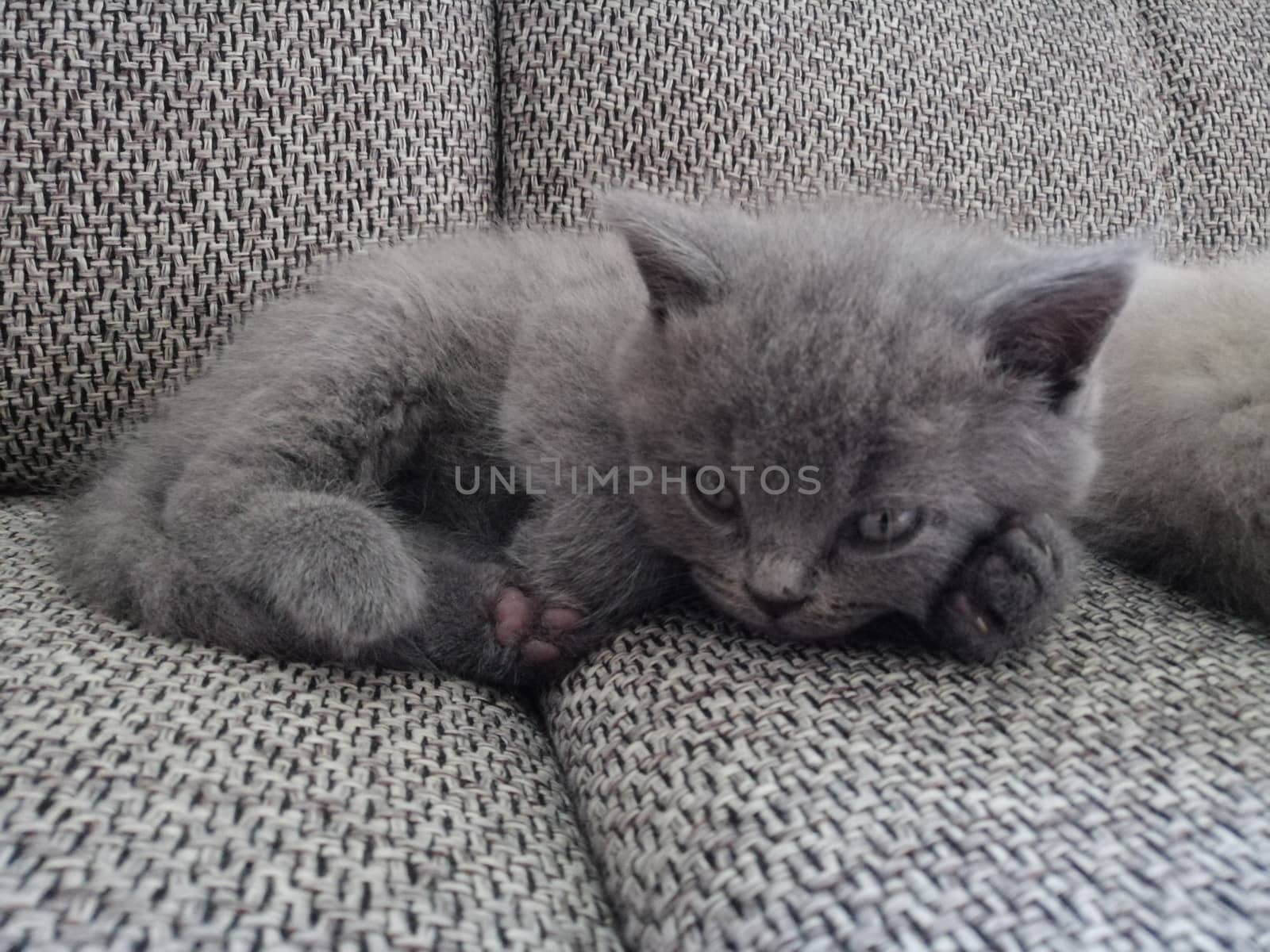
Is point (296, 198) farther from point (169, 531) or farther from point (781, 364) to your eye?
point (781, 364)

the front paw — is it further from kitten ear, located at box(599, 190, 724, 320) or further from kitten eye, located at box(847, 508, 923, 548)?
kitten ear, located at box(599, 190, 724, 320)

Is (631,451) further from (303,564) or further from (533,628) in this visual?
(303,564)

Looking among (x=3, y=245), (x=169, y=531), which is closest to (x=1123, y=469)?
(x=169, y=531)

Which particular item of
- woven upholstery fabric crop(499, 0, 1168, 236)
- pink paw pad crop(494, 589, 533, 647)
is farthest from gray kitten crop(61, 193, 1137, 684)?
woven upholstery fabric crop(499, 0, 1168, 236)

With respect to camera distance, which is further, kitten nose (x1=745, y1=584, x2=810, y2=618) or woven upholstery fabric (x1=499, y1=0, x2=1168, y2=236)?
woven upholstery fabric (x1=499, y1=0, x2=1168, y2=236)

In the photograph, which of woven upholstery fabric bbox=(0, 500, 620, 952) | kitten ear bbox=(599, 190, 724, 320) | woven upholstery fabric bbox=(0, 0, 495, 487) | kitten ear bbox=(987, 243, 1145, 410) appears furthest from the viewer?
woven upholstery fabric bbox=(0, 0, 495, 487)

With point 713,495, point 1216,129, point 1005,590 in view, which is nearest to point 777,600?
point 713,495

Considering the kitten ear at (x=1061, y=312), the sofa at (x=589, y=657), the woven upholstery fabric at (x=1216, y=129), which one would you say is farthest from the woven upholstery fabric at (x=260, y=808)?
the woven upholstery fabric at (x=1216, y=129)
